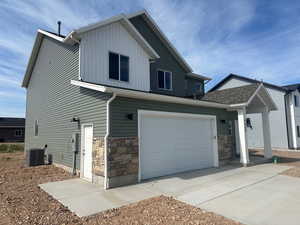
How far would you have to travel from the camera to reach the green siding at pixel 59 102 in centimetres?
758

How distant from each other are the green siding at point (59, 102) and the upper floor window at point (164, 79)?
604 cm

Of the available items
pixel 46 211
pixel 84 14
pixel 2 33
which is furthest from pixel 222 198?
pixel 2 33

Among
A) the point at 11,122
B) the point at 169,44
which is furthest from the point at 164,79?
the point at 11,122

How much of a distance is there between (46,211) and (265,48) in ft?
52.1

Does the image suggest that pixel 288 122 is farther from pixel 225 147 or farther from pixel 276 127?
pixel 225 147

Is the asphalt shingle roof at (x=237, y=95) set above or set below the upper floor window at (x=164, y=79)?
below

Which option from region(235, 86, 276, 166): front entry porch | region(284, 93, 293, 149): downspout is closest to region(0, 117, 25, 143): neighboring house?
region(235, 86, 276, 166): front entry porch

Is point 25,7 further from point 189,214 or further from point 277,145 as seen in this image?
point 277,145

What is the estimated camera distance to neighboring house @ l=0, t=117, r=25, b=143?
35.8 meters

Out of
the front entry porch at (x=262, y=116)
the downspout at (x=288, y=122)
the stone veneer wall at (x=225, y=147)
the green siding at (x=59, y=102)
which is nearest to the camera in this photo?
→ the green siding at (x=59, y=102)

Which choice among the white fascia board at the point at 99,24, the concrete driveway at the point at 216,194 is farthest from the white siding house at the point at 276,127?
the white fascia board at the point at 99,24

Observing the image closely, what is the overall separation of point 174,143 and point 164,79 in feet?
20.5

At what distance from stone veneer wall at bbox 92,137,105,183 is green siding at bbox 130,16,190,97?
648 cm

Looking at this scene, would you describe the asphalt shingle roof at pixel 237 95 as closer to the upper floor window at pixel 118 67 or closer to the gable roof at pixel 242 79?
the upper floor window at pixel 118 67
